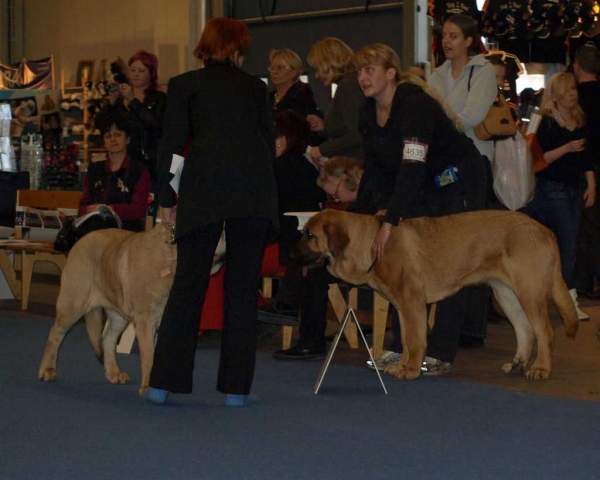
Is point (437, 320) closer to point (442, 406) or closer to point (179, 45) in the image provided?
point (442, 406)

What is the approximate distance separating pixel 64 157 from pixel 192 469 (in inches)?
555

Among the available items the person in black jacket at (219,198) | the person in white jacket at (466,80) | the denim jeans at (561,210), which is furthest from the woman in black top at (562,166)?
the person in black jacket at (219,198)

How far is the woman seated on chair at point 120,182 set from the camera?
22.7 feet

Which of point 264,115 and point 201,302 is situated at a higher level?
point 264,115

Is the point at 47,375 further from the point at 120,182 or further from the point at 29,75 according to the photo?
the point at 29,75

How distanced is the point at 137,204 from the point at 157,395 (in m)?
2.75

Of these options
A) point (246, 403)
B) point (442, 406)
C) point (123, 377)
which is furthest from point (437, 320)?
point (123, 377)

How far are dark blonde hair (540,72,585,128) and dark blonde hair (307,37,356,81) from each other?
1597mm

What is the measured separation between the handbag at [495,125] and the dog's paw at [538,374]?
152cm

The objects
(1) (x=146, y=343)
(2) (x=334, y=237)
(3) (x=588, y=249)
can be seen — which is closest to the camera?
(1) (x=146, y=343)

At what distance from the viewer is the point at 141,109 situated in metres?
7.08

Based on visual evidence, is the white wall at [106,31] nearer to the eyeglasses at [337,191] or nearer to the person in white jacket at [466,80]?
the person in white jacket at [466,80]

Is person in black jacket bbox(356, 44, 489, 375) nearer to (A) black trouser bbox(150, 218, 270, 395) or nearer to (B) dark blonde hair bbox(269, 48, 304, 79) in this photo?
(A) black trouser bbox(150, 218, 270, 395)

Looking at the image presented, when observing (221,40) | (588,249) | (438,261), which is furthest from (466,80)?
(588,249)
